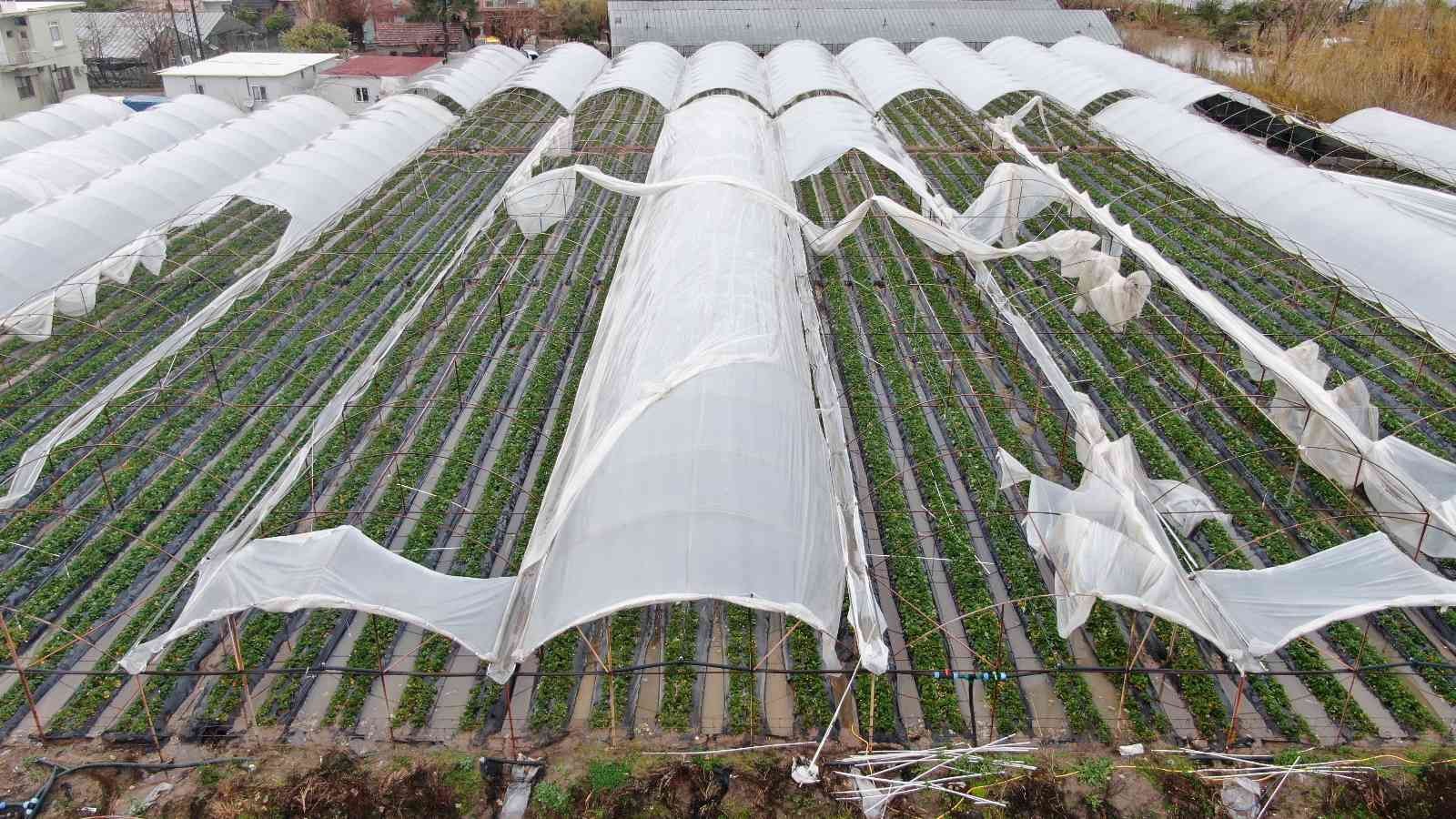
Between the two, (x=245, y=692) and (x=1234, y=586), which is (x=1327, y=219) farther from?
(x=245, y=692)

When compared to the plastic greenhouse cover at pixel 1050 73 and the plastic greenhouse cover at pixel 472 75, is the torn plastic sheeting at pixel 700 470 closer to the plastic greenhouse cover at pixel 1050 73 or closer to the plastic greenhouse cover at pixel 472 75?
the plastic greenhouse cover at pixel 1050 73

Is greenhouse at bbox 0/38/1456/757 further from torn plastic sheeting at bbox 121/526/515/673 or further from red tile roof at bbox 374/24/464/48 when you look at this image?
red tile roof at bbox 374/24/464/48

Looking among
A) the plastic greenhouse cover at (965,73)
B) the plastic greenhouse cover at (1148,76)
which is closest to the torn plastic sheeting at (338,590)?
the plastic greenhouse cover at (965,73)

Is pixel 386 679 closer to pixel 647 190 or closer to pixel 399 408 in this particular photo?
pixel 399 408

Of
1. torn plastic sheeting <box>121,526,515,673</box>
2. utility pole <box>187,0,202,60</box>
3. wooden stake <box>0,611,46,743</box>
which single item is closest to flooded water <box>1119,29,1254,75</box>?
torn plastic sheeting <box>121,526,515,673</box>

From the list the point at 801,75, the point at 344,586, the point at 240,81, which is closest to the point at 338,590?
the point at 344,586

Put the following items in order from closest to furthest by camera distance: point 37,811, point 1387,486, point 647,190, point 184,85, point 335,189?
point 37,811
point 1387,486
point 647,190
point 335,189
point 184,85

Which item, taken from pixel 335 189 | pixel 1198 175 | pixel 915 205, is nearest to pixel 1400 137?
pixel 1198 175
